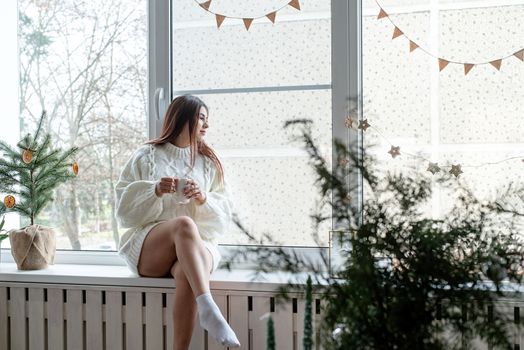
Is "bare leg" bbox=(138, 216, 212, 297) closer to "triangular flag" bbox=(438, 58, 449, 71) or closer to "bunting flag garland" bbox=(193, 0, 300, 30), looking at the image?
"bunting flag garland" bbox=(193, 0, 300, 30)

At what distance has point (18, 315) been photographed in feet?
8.21

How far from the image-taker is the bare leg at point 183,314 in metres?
2.19

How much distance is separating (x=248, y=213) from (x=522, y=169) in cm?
111

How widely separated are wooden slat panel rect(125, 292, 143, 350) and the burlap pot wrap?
0.49 m

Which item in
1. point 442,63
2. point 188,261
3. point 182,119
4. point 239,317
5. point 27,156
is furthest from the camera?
point 27,156

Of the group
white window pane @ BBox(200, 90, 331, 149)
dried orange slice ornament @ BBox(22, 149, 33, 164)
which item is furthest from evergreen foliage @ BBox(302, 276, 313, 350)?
dried orange slice ornament @ BBox(22, 149, 33, 164)

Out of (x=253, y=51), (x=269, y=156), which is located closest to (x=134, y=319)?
(x=269, y=156)

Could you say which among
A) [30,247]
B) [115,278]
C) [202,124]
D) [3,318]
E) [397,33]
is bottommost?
[3,318]

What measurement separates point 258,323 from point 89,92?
4.43ft

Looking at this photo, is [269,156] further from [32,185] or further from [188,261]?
[32,185]

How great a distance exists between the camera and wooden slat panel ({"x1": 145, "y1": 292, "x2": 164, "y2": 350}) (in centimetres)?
234

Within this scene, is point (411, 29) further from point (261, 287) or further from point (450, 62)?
point (261, 287)

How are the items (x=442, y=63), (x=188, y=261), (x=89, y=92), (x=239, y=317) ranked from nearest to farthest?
(x=188, y=261) < (x=239, y=317) < (x=442, y=63) < (x=89, y=92)

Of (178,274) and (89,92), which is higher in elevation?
(89,92)
